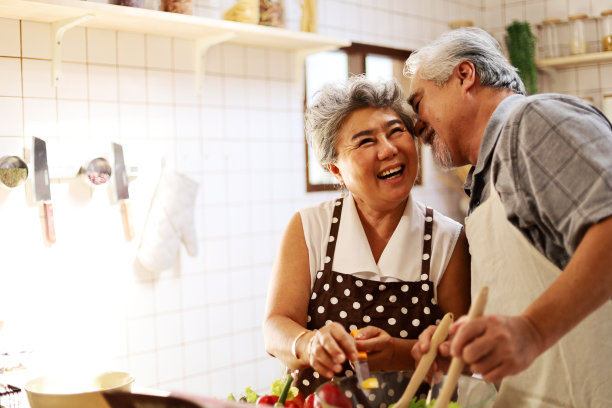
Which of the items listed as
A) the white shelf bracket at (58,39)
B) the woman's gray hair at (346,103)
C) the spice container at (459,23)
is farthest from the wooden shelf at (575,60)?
the white shelf bracket at (58,39)

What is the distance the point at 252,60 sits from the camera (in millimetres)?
3225

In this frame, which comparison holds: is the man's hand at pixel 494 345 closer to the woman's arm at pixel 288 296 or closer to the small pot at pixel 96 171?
the woman's arm at pixel 288 296

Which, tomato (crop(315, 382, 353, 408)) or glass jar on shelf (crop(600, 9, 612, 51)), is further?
glass jar on shelf (crop(600, 9, 612, 51))

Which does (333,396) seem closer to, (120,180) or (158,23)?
(120,180)

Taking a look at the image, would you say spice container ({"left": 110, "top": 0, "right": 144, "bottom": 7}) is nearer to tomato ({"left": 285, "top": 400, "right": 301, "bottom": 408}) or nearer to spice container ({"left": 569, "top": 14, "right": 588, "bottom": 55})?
tomato ({"left": 285, "top": 400, "right": 301, "bottom": 408})

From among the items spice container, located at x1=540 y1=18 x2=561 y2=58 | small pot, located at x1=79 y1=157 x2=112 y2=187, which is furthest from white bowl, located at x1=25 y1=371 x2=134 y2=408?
spice container, located at x1=540 y1=18 x2=561 y2=58

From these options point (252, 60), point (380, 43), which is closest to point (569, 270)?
point (252, 60)

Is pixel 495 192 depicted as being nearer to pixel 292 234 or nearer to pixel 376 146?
pixel 376 146

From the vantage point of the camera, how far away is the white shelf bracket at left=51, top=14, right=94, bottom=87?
239 cm

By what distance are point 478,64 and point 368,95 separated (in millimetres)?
341

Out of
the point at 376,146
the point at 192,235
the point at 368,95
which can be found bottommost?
the point at 192,235

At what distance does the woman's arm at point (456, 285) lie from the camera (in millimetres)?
1606

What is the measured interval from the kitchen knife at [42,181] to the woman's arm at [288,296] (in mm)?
1129

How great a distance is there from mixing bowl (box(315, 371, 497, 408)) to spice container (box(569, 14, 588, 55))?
3.66m
